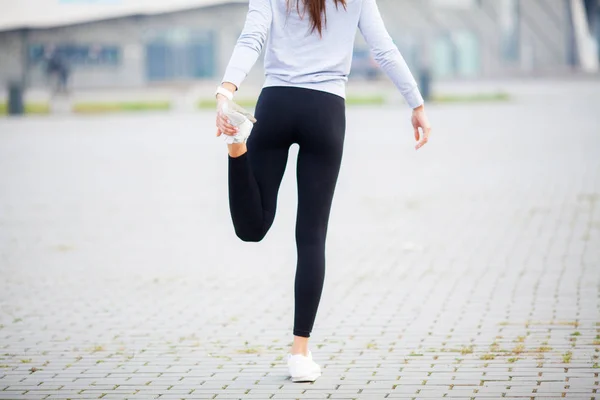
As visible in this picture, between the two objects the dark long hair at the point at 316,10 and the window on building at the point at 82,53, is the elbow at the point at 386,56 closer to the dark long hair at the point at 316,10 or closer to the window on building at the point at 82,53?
the dark long hair at the point at 316,10

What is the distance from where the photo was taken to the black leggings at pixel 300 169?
4211 mm

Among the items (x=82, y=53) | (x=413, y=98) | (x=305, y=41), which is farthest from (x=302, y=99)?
(x=82, y=53)

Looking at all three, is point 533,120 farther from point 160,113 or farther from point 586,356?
point 586,356

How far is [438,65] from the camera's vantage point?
6469 cm

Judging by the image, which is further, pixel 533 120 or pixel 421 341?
pixel 533 120

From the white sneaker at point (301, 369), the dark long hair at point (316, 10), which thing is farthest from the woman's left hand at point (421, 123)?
the white sneaker at point (301, 369)

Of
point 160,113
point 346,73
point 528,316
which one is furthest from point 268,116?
point 160,113

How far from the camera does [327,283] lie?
23.9ft

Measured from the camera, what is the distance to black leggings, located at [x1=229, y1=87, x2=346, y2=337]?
13.8ft

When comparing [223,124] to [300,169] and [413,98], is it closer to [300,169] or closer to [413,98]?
[300,169]

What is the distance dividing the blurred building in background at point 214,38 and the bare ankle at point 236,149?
47512 mm

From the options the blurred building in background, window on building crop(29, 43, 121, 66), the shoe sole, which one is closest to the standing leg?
the shoe sole

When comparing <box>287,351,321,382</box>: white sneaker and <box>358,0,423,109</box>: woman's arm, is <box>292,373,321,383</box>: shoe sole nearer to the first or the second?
<box>287,351,321,382</box>: white sneaker

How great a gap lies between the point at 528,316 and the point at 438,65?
59.8m
